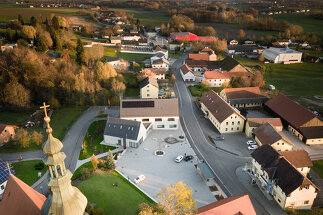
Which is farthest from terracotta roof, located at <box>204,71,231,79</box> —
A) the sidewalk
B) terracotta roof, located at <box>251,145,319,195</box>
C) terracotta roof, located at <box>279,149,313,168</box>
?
terracotta roof, located at <box>279,149,313,168</box>

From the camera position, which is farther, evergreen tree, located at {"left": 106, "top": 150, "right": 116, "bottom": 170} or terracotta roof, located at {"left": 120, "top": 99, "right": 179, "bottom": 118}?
terracotta roof, located at {"left": 120, "top": 99, "right": 179, "bottom": 118}

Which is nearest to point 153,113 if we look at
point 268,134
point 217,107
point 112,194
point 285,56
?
point 217,107

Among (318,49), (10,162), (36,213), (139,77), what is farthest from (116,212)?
(318,49)

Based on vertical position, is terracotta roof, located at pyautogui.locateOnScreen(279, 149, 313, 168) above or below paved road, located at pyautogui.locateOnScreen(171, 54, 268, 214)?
above

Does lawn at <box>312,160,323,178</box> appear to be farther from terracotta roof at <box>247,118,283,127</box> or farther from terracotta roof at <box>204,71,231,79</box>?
terracotta roof at <box>204,71,231,79</box>

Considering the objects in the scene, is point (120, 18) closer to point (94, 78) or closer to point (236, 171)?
point (94, 78)
